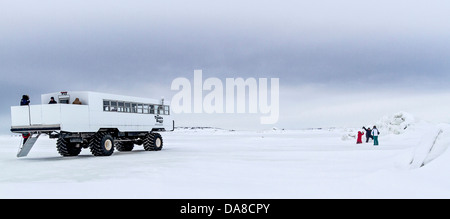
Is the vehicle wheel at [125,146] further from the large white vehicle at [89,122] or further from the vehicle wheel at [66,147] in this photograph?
the vehicle wheel at [66,147]

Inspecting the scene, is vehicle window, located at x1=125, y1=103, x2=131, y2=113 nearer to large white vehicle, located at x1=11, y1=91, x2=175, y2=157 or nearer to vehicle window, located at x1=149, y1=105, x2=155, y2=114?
large white vehicle, located at x1=11, y1=91, x2=175, y2=157

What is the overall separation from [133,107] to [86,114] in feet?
15.3

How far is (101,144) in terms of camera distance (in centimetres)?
2089

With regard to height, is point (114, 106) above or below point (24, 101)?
below

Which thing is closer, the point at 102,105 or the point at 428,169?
the point at 428,169

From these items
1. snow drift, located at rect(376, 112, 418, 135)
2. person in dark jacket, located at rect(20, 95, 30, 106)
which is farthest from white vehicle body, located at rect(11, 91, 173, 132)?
snow drift, located at rect(376, 112, 418, 135)

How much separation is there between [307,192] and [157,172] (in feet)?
19.6

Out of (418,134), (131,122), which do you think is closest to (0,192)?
(131,122)

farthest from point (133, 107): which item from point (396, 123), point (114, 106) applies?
point (396, 123)

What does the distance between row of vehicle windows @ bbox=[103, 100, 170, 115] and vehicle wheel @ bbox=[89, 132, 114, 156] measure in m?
1.78

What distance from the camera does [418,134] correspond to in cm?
4028

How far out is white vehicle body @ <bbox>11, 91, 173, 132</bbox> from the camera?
19.1 meters

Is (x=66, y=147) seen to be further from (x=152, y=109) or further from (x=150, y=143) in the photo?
(x=152, y=109)
